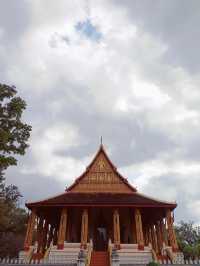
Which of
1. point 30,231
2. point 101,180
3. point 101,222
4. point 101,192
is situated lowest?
point 30,231

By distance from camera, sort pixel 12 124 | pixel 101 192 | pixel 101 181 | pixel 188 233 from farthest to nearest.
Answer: pixel 188 233 → pixel 101 181 → pixel 101 192 → pixel 12 124

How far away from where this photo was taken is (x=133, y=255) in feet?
75.6

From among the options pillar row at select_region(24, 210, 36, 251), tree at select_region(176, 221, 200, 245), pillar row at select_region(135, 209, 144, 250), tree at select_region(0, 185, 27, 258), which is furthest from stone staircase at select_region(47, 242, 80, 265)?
tree at select_region(176, 221, 200, 245)

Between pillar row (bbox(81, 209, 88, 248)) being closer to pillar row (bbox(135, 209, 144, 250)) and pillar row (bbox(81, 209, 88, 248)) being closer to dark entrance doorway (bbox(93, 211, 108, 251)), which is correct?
pillar row (bbox(135, 209, 144, 250))

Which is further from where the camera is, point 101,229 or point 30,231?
point 101,229

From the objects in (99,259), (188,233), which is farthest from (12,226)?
(188,233)

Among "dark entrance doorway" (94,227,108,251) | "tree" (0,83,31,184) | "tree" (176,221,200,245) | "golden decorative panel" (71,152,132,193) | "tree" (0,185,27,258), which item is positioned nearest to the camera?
"tree" (0,83,31,184)

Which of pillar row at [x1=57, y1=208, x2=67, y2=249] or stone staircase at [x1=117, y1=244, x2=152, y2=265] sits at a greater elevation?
pillar row at [x1=57, y1=208, x2=67, y2=249]

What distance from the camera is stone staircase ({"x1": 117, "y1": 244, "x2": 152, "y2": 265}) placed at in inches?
882

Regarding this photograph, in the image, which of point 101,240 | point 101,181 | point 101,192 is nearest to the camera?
point 101,192

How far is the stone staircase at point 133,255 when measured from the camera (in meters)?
22.4

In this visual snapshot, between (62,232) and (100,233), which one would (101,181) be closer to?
(100,233)

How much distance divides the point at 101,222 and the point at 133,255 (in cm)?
772

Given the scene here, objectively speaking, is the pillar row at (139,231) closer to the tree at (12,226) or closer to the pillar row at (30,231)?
the pillar row at (30,231)
